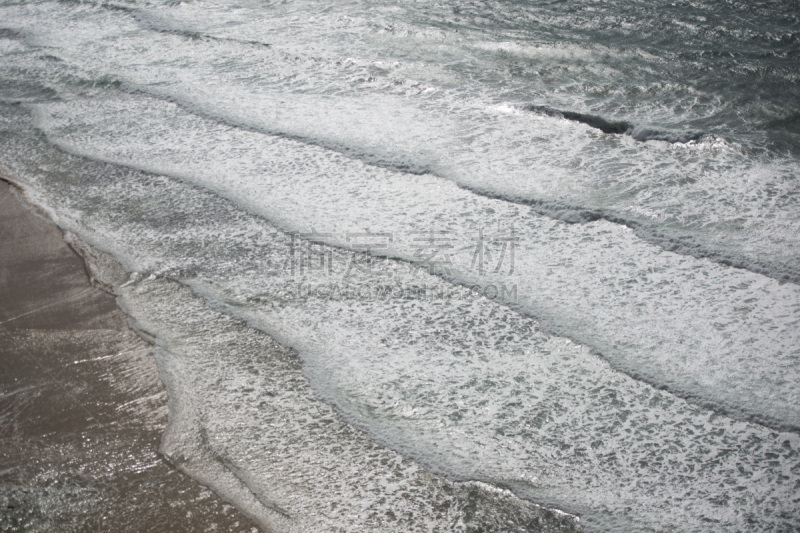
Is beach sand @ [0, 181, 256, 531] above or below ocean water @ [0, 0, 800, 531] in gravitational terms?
below

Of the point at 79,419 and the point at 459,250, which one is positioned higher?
the point at 459,250

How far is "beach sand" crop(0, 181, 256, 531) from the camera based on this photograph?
1.36 m

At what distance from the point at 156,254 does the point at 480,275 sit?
0.95 m

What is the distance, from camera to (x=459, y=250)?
205 cm

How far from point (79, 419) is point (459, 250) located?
3.45ft

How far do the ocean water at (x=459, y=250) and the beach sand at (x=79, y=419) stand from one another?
0.21 ft

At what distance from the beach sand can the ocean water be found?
64mm

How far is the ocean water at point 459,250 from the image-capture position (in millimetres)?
1408

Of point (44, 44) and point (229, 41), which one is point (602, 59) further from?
point (44, 44)

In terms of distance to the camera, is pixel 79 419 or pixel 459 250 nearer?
pixel 79 419

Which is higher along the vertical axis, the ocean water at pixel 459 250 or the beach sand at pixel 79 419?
the ocean water at pixel 459 250

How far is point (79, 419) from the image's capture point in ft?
5.15

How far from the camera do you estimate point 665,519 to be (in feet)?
4.25

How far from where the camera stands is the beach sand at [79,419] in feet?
4.45
